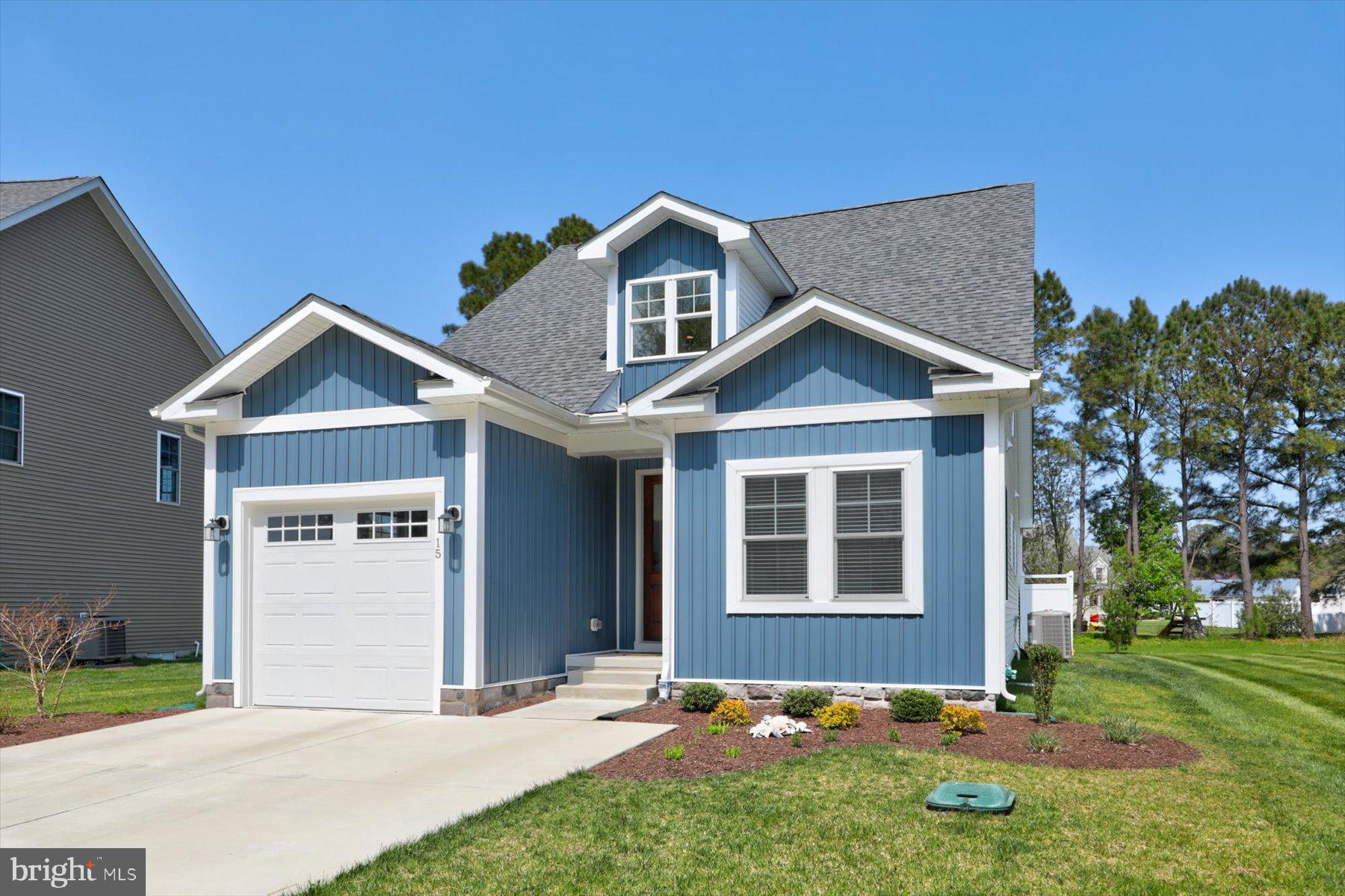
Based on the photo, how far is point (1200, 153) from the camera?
20125 mm

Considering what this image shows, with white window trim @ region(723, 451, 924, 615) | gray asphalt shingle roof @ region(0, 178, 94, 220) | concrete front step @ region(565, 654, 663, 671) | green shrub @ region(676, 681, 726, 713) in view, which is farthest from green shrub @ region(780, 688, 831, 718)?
gray asphalt shingle roof @ region(0, 178, 94, 220)

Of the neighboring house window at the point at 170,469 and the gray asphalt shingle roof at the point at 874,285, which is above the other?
the gray asphalt shingle roof at the point at 874,285

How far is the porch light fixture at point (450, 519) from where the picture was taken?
10.7m

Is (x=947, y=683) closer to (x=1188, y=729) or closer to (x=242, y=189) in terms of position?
(x=1188, y=729)

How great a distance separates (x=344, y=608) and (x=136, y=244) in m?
13.2

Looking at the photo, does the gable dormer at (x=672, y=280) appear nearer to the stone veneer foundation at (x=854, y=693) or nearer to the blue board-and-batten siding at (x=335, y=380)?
the blue board-and-batten siding at (x=335, y=380)

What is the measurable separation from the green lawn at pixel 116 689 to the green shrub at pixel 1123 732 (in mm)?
10225

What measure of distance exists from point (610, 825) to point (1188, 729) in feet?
21.4

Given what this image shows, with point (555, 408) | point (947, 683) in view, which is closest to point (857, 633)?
point (947, 683)

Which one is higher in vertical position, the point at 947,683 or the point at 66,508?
the point at 66,508

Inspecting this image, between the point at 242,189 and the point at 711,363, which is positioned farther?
the point at 242,189

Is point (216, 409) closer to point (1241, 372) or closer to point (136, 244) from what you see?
point (136, 244)

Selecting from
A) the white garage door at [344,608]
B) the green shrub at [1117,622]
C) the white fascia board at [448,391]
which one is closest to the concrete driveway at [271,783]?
the white garage door at [344,608]

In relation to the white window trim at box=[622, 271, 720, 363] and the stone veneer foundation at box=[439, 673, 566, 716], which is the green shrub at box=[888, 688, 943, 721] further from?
the white window trim at box=[622, 271, 720, 363]
